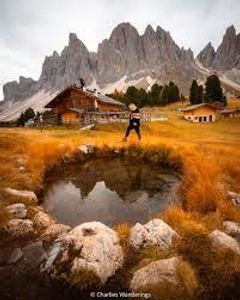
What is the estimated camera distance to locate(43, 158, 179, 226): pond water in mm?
12117

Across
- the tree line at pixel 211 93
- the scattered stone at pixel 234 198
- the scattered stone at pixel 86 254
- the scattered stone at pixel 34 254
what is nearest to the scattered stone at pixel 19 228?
the scattered stone at pixel 34 254

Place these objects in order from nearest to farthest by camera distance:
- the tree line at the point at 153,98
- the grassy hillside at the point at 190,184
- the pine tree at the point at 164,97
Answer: the grassy hillside at the point at 190,184, the tree line at the point at 153,98, the pine tree at the point at 164,97

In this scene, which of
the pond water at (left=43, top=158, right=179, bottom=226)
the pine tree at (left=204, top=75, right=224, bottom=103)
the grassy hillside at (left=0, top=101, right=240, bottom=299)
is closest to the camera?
the grassy hillside at (left=0, top=101, right=240, bottom=299)

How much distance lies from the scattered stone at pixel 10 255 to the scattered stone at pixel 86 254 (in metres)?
1.06

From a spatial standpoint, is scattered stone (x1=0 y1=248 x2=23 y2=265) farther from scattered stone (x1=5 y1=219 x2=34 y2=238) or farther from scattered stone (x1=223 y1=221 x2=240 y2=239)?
scattered stone (x1=223 y1=221 x2=240 y2=239)

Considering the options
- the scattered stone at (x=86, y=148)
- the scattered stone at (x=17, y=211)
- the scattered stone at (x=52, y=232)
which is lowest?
the scattered stone at (x=52, y=232)

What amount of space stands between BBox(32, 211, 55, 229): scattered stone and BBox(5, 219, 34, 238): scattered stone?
0.31 m

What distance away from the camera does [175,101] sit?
105750mm

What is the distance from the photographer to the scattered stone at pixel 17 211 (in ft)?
32.3

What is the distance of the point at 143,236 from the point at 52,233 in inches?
131

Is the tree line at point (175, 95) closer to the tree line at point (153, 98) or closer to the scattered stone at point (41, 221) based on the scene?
the tree line at point (153, 98)

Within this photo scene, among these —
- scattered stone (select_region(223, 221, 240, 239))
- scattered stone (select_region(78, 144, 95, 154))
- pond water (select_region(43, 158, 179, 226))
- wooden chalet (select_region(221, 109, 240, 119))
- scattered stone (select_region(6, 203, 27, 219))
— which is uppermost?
wooden chalet (select_region(221, 109, 240, 119))

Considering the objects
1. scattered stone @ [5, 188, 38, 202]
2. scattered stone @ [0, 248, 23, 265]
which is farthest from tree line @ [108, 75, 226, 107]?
scattered stone @ [0, 248, 23, 265]

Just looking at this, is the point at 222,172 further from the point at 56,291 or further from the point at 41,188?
the point at 56,291
